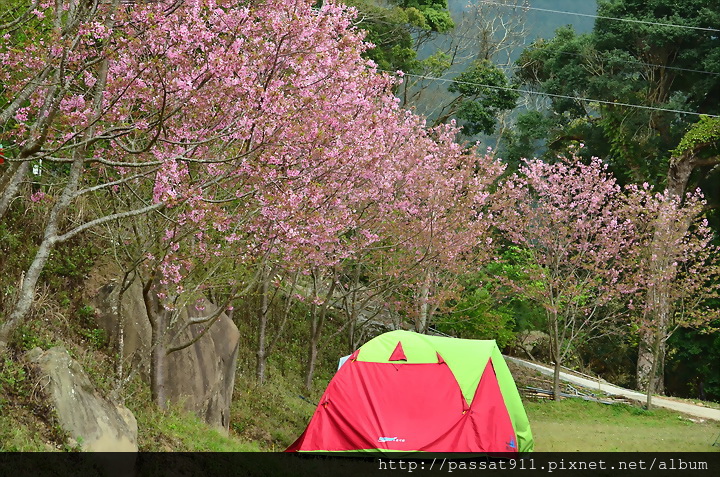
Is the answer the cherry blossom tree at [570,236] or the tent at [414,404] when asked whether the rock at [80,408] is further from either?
the cherry blossom tree at [570,236]

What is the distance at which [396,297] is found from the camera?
22.5m

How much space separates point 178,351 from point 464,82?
83.0 feet

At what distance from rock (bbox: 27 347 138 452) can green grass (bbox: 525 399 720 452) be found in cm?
848

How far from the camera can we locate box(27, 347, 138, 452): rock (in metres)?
7.78

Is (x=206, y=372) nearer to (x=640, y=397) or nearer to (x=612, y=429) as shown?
(x=612, y=429)

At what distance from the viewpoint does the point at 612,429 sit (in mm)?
19125

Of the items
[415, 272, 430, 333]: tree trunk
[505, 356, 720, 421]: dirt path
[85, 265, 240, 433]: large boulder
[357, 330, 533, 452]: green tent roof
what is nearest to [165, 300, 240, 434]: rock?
[85, 265, 240, 433]: large boulder

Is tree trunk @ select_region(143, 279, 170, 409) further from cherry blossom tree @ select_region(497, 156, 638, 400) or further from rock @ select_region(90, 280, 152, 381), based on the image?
cherry blossom tree @ select_region(497, 156, 638, 400)

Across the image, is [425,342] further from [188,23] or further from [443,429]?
[188,23]

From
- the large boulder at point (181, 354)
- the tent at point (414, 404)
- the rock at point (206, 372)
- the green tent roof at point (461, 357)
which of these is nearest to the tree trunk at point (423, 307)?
the green tent roof at point (461, 357)

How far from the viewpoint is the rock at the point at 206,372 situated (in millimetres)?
11859

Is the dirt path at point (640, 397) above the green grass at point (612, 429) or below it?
above

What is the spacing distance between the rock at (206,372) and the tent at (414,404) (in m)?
1.36
